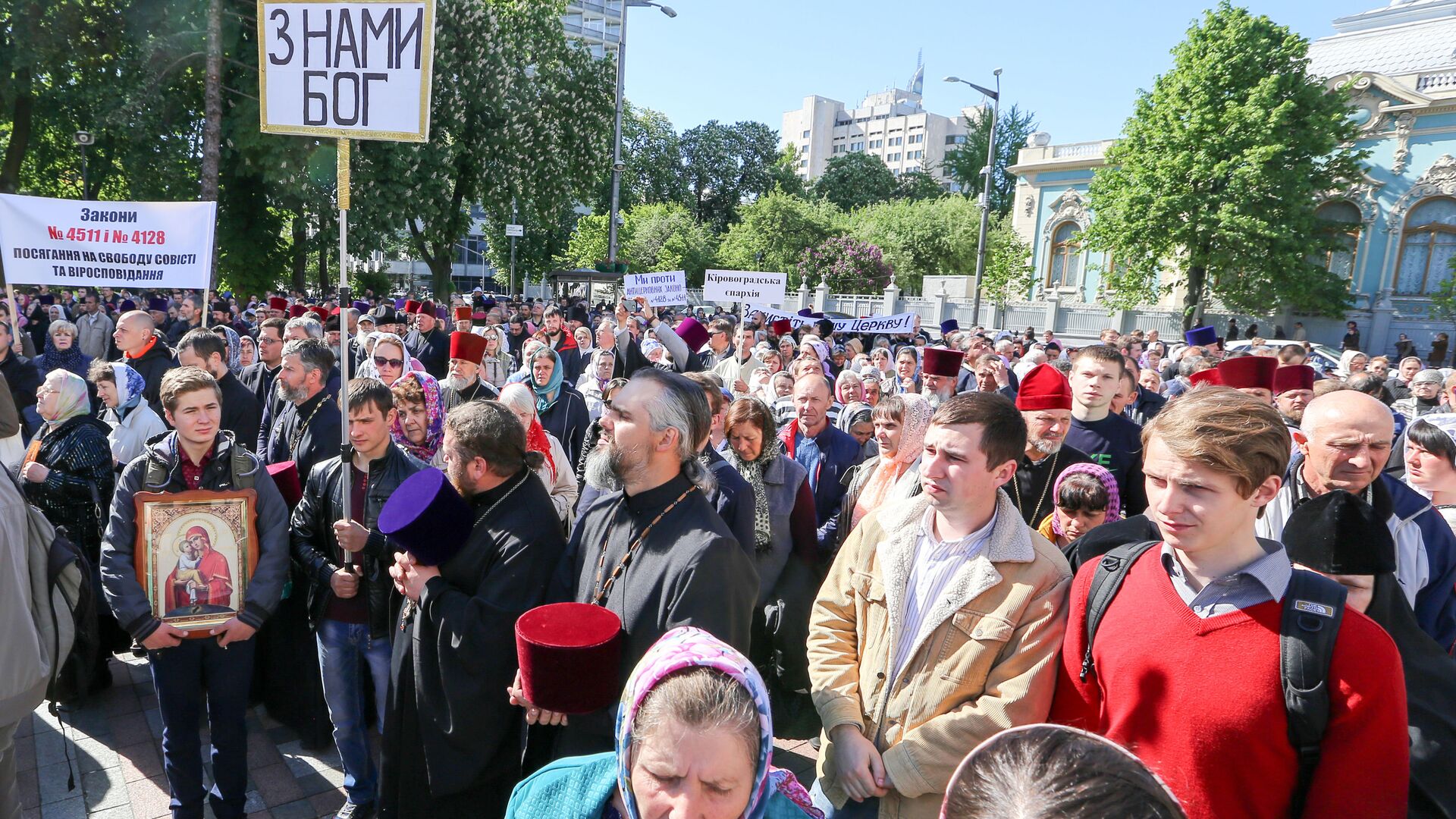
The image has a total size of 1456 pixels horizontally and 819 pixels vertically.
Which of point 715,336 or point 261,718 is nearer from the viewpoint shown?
point 261,718

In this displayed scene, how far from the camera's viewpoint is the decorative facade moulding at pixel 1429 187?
28328 millimetres

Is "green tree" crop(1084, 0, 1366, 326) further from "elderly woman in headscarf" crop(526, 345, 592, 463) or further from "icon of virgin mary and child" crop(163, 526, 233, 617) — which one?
"icon of virgin mary and child" crop(163, 526, 233, 617)

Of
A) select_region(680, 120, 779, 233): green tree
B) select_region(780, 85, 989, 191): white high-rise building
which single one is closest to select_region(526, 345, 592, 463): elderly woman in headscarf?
select_region(680, 120, 779, 233): green tree

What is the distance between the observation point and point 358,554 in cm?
333

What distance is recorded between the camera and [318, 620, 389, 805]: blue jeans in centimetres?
340

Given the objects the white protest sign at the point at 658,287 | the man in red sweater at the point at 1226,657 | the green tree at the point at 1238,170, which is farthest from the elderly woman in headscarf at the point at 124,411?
the green tree at the point at 1238,170

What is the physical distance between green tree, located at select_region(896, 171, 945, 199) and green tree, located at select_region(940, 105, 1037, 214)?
10.0 feet

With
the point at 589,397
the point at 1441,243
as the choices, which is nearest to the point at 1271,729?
the point at 589,397

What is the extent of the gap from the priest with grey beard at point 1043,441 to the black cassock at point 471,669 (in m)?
2.16

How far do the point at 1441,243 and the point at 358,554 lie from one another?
37764 millimetres

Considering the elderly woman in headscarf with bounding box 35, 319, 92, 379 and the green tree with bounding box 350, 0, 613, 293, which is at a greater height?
the green tree with bounding box 350, 0, 613, 293

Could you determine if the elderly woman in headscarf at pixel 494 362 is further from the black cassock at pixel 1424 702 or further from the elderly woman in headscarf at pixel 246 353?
the black cassock at pixel 1424 702

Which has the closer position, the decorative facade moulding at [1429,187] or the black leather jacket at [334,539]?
the black leather jacket at [334,539]

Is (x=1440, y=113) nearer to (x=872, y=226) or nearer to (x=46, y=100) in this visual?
(x=872, y=226)
